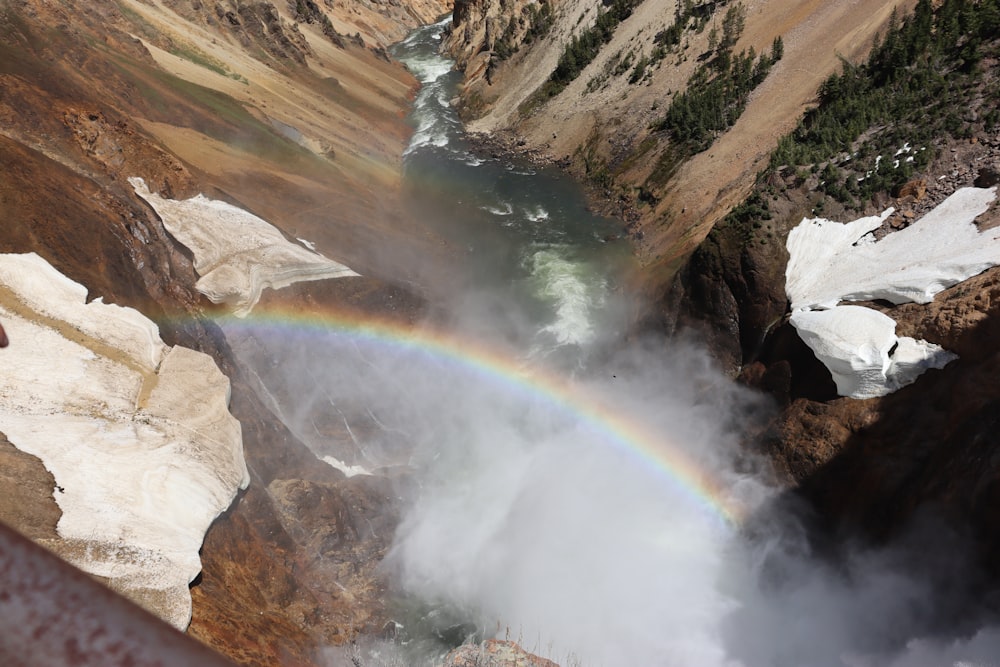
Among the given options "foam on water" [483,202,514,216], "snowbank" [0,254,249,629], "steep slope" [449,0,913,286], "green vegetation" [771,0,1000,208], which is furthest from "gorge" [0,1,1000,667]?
"foam on water" [483,202,514,216]

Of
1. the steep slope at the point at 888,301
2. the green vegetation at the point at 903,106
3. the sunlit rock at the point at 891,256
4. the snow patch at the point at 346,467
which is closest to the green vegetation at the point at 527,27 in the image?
the green vegetation at the point at 903,106

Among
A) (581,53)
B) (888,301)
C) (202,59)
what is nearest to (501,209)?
(202,59)

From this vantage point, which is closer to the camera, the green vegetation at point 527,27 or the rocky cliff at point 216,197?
the rocky cliff at point 216,197

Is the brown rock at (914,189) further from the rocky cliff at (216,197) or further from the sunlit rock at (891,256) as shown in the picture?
the rocky cliff at (216,197)

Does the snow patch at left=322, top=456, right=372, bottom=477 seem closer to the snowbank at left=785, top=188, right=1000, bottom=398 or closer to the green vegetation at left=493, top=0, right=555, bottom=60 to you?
the snowbank at left=785, top=188, right=1000, bottom=398

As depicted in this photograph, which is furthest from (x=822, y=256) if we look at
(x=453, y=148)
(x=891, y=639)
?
(x=453, y=148)

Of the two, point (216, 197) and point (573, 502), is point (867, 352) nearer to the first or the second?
point (573, 502)

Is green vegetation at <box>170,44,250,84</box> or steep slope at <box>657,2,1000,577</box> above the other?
steep slope at <box>657,2,1000,577</box>
